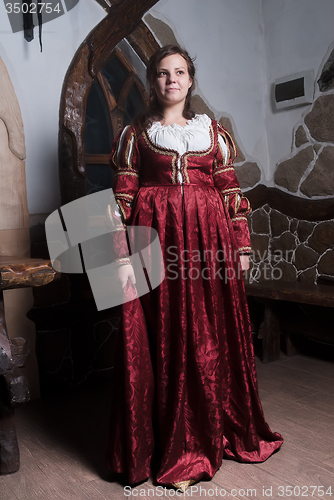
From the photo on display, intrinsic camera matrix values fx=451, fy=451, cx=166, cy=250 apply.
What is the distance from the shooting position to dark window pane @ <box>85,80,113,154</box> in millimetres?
2752

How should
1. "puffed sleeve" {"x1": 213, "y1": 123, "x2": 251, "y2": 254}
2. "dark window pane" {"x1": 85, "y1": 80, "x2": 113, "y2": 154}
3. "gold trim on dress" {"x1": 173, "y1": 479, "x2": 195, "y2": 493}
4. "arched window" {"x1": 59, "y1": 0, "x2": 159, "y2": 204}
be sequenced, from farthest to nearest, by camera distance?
"dark window pane" {"x1": 85, "y1": 80, "x2": 113, "y2": 154} < "arched window" {"x1": 59, "y1": 0, "x2": 159, "y2": 204} < "puffed sleeve" {"x1": 213, "y1": 123, "x2": 251, "y2": 254} < "gold trim on dress" {"x1": 173, "y1": 479, "x2": 195, "y2": 493}

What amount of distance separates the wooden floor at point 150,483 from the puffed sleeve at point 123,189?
89 centimetres

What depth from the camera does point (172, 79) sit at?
1773 millimetres

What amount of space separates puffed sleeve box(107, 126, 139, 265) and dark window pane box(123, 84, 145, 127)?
43.8 inches

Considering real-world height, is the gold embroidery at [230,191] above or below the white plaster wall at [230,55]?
below

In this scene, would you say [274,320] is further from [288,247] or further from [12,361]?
[12,361]

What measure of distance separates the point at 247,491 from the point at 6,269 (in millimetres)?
1229

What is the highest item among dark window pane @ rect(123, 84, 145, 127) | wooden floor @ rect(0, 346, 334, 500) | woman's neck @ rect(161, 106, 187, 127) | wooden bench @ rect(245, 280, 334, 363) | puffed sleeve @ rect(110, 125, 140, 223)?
dark window pane @ rect(123, 84, 145, 127)

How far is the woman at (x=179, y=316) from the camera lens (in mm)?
1730

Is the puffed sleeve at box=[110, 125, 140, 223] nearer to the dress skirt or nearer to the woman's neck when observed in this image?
the dress skirt

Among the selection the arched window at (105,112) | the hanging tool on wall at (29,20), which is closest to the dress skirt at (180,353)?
the arched window at (105,112)

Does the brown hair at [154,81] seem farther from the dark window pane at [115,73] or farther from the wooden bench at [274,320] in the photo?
the wooden bench at [274,320]

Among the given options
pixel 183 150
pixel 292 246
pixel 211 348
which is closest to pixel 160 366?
pixel 211 348

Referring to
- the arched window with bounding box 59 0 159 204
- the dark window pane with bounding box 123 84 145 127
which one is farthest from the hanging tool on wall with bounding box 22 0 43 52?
the dark window pane with bounding box 123 84 145 127
